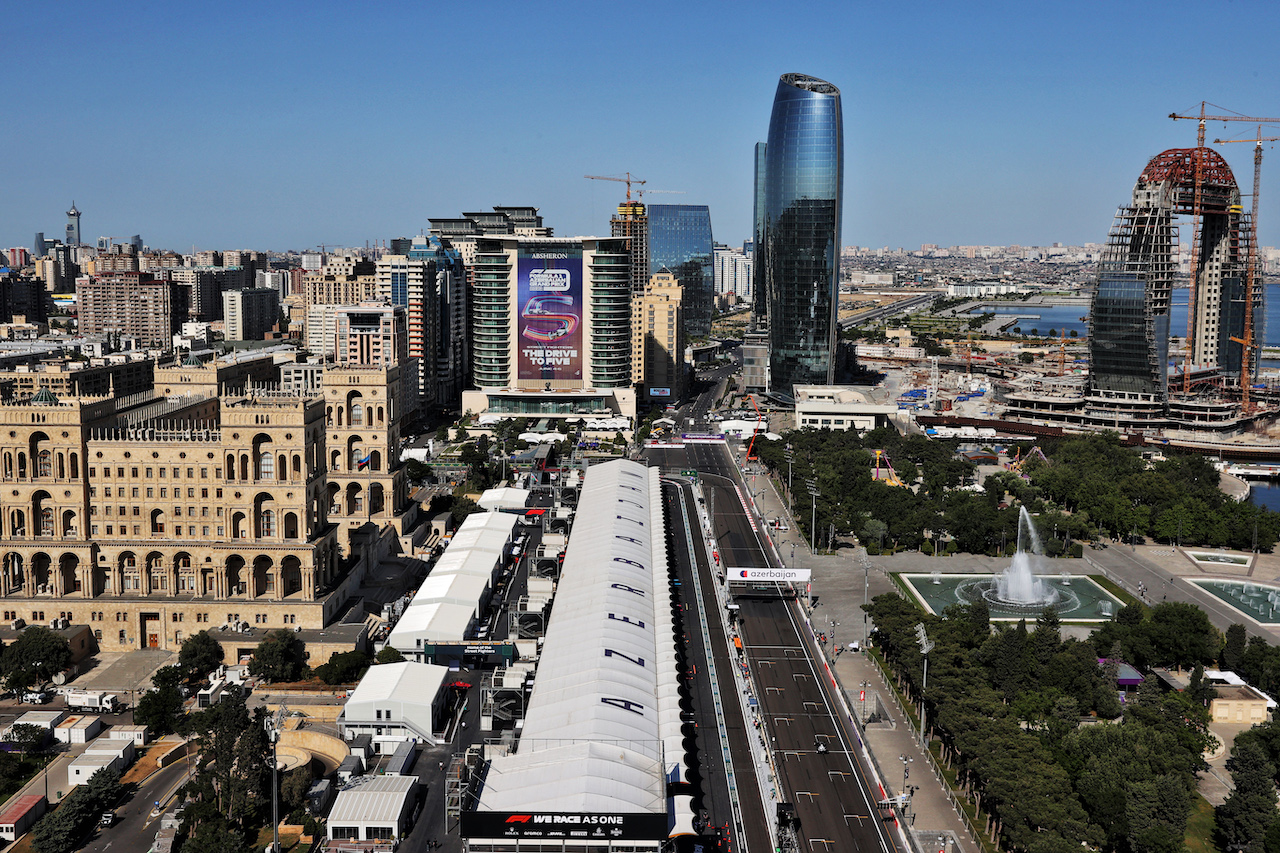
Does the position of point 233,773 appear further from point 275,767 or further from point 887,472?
point 887,472

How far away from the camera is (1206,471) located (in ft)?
384

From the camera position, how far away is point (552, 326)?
487ft

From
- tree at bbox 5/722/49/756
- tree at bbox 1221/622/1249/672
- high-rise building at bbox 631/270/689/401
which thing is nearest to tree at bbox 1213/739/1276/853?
tree at bbox 1221/622/1249/672

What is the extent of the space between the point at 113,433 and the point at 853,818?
52.6 meters

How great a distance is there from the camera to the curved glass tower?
158 meters

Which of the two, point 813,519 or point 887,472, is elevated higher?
point 813,519

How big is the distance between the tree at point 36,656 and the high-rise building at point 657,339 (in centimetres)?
11080

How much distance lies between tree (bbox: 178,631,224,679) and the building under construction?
374 feet

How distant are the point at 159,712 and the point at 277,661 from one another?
7510 millimetres

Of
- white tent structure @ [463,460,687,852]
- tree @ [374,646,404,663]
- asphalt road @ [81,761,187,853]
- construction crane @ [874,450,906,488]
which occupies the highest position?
construction crane @ [874,450,906,488]

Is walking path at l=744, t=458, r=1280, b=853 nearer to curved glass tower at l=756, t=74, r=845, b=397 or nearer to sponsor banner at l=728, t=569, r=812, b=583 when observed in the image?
sponsor banner at l=728, t=569, r=812, b=583

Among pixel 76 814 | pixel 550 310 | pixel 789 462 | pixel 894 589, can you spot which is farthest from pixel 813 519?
pixel 550 310

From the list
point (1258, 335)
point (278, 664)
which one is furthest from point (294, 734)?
point (1258, 335)

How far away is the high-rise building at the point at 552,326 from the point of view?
146875 mm
